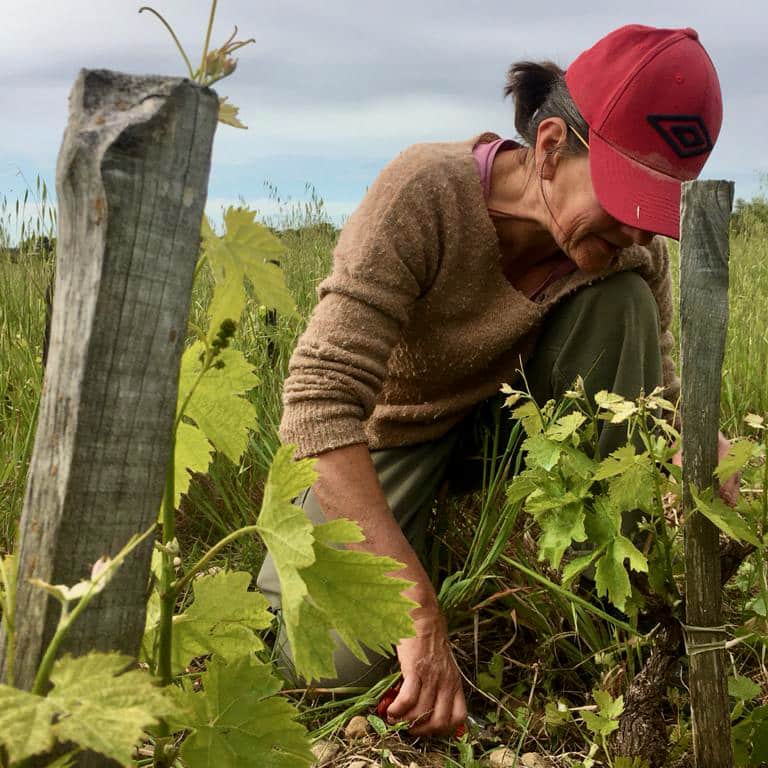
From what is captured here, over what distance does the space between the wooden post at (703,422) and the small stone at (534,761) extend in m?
0.34

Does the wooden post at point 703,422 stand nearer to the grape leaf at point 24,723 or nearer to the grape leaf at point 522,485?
the grape leaf at point 522,485

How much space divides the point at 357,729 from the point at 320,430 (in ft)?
2.18

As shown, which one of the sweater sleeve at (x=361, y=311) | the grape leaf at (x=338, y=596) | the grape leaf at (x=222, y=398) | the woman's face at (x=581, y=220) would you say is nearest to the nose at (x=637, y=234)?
the woman's face at (x=581, y=220)

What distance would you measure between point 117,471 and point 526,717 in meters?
1.40

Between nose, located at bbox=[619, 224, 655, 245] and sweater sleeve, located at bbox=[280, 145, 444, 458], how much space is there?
1.51ft

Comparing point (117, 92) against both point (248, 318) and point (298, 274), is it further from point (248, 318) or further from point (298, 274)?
point (298, 274)

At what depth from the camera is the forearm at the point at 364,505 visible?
6.39 feet

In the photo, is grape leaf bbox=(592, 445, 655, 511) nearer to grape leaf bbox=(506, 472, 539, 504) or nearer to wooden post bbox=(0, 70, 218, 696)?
grape leaf bbox=(506, 472, 539, 504)

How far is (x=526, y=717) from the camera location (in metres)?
1.95

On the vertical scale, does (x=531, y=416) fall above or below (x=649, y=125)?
below

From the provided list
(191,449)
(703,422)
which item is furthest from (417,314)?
(191,449)

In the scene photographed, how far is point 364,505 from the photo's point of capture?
1.98 meters

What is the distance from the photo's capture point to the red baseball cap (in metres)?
1.94

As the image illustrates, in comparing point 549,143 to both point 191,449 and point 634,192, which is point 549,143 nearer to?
point 634,192
